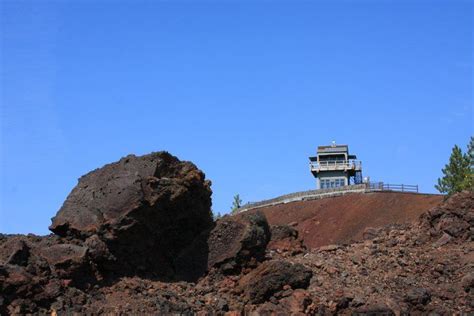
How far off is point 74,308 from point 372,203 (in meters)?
49.9

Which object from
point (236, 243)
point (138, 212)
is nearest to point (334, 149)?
point (236, 243)

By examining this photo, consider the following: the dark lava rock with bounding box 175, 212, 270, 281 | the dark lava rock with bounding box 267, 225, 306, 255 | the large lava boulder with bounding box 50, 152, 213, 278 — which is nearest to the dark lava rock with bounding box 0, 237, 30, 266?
the large lava boulder with bounding box 50, 152, 213, 278

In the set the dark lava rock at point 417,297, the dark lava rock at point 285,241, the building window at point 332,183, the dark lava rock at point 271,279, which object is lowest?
the dark lava rock at point 417,297

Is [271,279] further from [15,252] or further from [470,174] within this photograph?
[470,174]

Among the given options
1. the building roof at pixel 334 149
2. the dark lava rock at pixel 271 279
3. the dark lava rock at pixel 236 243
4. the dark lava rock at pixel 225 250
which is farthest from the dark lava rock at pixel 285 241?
the building roof at pixel 334 149

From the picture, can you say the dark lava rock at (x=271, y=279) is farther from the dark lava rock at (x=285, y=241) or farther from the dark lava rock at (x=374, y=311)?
the dark lava rock at (x=285, y=241)

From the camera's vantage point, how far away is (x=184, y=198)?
2112cm

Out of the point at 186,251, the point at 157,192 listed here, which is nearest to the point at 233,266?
the point at 186,251

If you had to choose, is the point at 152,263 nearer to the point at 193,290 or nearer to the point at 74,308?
the point at 193,290

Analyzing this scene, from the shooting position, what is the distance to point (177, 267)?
21.6 metres

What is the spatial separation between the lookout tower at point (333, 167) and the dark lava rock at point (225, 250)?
192 ft

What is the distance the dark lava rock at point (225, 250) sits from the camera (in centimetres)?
2136

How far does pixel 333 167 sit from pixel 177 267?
59159mm

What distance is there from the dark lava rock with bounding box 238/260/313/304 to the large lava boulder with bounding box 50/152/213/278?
221cm
